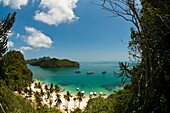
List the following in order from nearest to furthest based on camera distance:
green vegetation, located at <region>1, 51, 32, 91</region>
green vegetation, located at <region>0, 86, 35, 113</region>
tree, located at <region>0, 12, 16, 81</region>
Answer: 1. tree, located at <region>0, 12, 16, 81</region>
2. green vegetation, located at <region>0, 86, 35, 113</region>
3. green vegetation, located at <region>1, 51, 32, 91</region>

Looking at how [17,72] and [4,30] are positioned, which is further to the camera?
[17,72]

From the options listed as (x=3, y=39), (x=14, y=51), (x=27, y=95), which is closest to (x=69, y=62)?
(x=14, y=51)

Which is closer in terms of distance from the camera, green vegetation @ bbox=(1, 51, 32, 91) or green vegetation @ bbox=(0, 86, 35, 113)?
green vegetation @ bbox=(0, 86, 35, 113)

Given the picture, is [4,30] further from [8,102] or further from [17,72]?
[17,72]

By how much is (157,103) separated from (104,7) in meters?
3.04

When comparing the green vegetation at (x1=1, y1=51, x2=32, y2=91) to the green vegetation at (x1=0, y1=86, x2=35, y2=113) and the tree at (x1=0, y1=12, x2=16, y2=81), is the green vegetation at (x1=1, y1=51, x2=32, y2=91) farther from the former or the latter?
the tree at (x1=0, y1=12, x2=16, y2=81)

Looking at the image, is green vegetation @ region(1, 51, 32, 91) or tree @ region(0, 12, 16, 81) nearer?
tree @ region(0, 12, 16, 81)

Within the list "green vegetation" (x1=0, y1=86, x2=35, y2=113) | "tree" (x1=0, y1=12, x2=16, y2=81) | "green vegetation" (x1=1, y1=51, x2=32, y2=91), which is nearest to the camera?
"tree" (x1=0, y1=12, x2=16, y2=81)

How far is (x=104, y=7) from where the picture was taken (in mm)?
3711

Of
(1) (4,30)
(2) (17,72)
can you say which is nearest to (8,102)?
(1) (4,30)

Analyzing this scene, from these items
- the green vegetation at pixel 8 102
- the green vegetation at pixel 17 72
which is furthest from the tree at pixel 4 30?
the green vegetation at pixel 17 72

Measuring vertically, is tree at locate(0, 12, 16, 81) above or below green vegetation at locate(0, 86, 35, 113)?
above

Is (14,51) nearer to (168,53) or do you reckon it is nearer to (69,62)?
(168,53)

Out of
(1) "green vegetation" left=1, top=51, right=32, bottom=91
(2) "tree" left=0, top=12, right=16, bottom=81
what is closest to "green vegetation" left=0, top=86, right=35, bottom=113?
(2) "tree" left=0, top=12, right=16, bottom=81
